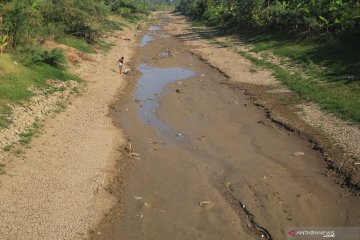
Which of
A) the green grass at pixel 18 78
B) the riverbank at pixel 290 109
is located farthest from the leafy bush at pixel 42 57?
the riverbank at pixel 290 109

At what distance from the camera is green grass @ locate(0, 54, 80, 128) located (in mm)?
17597

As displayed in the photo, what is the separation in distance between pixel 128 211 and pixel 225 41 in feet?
118

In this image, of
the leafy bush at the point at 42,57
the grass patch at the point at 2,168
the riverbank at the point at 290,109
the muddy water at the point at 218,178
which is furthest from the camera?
the leafy bush at the point at 42,57

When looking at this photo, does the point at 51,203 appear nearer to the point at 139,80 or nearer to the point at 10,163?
the point at 10,163

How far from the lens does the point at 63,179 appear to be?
1312 centimetres

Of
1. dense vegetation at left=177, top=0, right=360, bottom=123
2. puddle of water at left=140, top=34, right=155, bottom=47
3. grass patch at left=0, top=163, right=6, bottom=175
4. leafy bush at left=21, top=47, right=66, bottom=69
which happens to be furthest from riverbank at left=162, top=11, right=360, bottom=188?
leafy bush at left=21, top=47, right=66, bottom=69

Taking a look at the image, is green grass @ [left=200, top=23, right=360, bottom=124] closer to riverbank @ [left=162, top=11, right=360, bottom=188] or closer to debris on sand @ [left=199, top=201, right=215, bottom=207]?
riverbank @ [left=162, top=11, right=360, bottom=188]

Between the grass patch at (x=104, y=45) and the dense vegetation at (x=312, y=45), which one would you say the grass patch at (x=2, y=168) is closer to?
the dense vegetation at (x=312, y=45)

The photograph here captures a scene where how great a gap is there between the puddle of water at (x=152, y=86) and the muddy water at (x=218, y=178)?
0.12 meters

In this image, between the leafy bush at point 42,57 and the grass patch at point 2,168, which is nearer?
the grass patch at point 2,168

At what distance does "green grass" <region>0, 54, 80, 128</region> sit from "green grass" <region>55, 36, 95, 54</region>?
803 cm

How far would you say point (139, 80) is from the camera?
91.1 feet

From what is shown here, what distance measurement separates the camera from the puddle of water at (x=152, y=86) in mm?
19938

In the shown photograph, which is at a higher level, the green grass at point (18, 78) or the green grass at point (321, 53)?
the green grass at point (321, 53)
